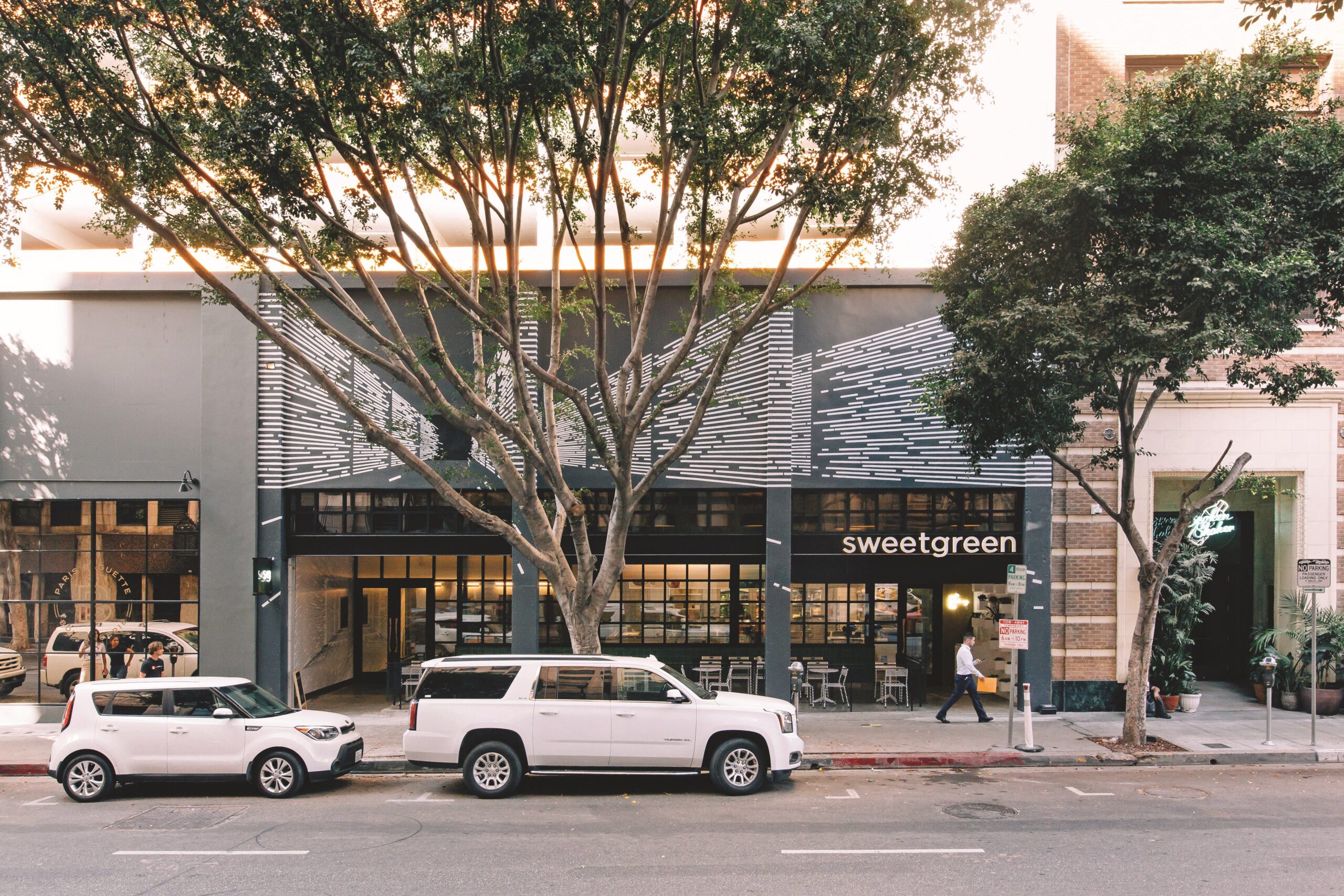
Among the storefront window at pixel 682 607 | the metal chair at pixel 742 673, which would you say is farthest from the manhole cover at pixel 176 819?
the metal chair at pixel 742 673

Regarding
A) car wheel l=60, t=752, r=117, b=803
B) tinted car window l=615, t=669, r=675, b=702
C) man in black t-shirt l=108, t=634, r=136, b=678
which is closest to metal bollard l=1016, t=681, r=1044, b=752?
tinted car window l=615, t=669, r=675, b=702

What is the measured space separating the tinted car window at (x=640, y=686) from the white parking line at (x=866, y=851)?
2.76m

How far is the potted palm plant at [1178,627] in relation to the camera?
1595 centimetres

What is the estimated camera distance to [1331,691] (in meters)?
16.1

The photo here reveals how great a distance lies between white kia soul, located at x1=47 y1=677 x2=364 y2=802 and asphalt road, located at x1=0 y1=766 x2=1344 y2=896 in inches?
12.8

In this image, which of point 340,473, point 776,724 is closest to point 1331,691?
point 776,724

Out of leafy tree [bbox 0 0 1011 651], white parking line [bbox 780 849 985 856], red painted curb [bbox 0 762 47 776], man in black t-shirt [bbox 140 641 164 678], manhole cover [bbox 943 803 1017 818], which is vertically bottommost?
red painted curb [bbox 0 762 47 776]

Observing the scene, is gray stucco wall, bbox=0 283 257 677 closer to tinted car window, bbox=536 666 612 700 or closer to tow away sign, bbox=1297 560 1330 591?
tinted car window, bbox=536 666 612 700

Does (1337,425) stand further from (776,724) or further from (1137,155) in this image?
(776,724)

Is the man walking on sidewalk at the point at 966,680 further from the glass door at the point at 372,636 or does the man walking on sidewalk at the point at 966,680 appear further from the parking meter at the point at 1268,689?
the glass door at the point at 372,636

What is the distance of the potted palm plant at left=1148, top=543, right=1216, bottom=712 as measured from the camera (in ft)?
52.3

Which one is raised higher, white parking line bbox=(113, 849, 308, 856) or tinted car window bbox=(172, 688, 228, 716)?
tinted car window bbox=(172, 688, 228, 716)

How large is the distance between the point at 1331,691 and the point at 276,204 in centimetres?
1953

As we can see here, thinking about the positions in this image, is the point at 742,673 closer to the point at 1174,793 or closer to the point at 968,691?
the point at 968,691
